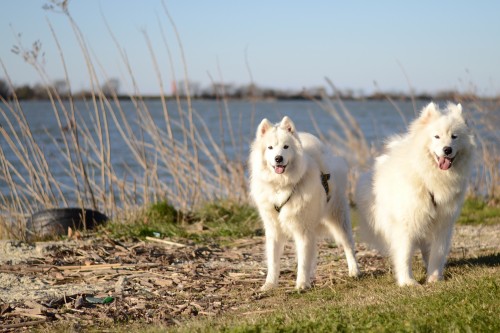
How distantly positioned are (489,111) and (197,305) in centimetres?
798

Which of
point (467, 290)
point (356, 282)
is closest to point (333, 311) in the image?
point (467, 290)

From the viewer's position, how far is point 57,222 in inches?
373

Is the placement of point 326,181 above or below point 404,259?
above

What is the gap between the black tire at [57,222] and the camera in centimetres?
945

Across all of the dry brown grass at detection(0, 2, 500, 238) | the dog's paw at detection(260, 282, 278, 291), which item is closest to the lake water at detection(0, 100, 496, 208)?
the dry brown grass at detection(0, 2, 500, 238)

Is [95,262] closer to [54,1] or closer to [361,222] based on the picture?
[361,222]

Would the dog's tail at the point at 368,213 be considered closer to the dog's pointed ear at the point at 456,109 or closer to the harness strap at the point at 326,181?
the harness strap at the point at 326,181

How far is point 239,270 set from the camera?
24.8 feet

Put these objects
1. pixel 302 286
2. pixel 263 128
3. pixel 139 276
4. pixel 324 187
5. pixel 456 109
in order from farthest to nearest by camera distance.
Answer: pixel 139 276
pixel 324 187
pixel 302 286
pixel 263 128
pixel 456 109

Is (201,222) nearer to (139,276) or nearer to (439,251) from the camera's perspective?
(139,276)

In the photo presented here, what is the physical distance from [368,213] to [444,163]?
4.09 ft

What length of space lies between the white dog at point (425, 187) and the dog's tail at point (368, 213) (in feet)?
0.36

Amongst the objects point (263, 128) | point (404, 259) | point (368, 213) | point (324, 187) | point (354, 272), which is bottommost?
point (354, 272)

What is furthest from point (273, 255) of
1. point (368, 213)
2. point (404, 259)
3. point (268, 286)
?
point (404, 259)
